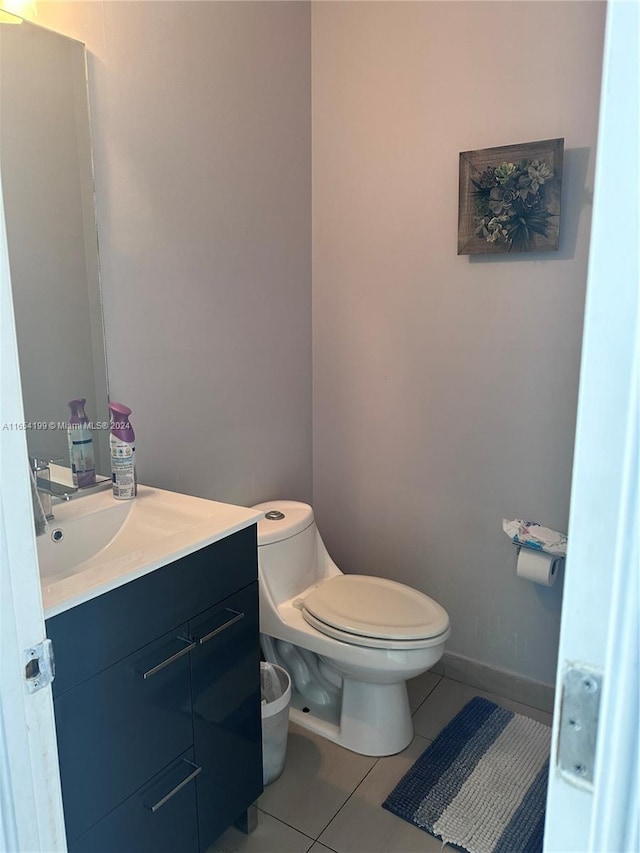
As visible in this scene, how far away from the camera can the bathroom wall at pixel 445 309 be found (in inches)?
72.1

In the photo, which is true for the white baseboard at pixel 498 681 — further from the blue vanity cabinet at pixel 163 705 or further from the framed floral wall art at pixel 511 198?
the framed floral wall art at pixel 511 198

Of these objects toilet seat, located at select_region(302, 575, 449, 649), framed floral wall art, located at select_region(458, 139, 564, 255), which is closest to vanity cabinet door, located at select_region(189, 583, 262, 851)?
toilet seat, located at select_region(302, 575, 449, 649)

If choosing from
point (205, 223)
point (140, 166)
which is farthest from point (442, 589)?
point (140, 166)

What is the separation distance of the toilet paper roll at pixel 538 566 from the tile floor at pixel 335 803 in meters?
0.53

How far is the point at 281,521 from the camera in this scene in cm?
198

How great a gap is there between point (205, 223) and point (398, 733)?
170 cm

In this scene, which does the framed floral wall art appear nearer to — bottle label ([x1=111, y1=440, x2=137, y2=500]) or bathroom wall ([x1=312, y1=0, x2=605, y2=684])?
bathroom wall ([x1=312, y1=0, x2=605, y2=684])

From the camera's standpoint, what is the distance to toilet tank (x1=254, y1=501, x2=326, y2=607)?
1.90 meters

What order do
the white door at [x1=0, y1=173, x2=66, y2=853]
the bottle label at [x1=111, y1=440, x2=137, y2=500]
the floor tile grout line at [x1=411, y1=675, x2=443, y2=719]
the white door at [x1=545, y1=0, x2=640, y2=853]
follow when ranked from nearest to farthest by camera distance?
1. the white door at [x1=545, y1=0, x2=640, y2=853]
2. the white door at [x1=0, y1=173, x2=66, y2=853]
3. the bottle label at [x1=111, y1=440, x2=137, y2=500]
4. the floor tile grout line at [x1=411, y1=675, x2=443, y2=719]

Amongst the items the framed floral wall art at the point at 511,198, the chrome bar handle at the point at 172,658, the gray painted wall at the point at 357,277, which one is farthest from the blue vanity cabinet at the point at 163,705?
the framed floral wall art at the point at 511,198

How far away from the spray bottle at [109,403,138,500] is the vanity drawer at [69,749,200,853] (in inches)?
25.0

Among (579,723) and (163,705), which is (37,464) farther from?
(579,723)

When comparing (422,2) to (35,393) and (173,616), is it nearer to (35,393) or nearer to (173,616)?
(35,393)

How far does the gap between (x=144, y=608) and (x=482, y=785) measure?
3.98ft
